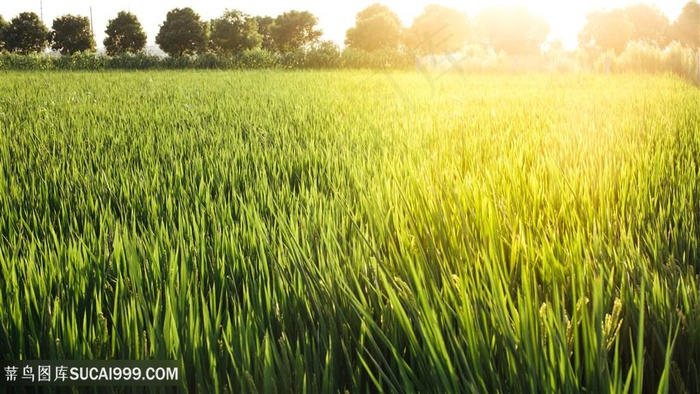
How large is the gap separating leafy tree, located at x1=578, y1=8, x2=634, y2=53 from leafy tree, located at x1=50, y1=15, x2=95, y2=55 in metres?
40.3

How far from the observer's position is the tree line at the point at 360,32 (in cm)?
3456

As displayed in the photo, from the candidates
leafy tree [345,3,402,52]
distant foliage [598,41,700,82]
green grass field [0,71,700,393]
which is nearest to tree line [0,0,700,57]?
leafy tree [345,3,402,52]

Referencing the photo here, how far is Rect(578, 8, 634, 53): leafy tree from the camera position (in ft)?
184

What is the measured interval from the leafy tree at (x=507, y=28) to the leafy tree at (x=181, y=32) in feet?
74.6

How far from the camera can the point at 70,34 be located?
38.1 meters

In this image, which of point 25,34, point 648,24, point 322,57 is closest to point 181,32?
point 25,34

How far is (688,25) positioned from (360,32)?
29.9m

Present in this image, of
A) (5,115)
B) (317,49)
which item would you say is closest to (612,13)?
(317,49)

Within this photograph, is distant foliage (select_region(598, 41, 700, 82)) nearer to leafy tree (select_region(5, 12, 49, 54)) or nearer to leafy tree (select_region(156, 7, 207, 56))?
leafy tree (select_region(156, 7, 207, 56))

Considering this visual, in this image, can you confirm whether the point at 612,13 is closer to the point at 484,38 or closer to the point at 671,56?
the point at 484,38

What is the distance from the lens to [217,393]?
0.69 metres

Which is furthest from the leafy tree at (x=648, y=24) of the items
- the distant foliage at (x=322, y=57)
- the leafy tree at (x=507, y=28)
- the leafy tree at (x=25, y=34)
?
the leafy tree at (x=25, y=34)

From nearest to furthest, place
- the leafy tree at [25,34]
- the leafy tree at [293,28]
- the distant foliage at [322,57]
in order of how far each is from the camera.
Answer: the distant foliage at [322,57] → the leafy tree at [25,34] → the leafy tree at [293,28]

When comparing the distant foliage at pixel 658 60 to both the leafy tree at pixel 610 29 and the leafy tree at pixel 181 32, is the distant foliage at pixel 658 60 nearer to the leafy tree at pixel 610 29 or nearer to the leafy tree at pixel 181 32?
the leafy tree at pixel 181 32
